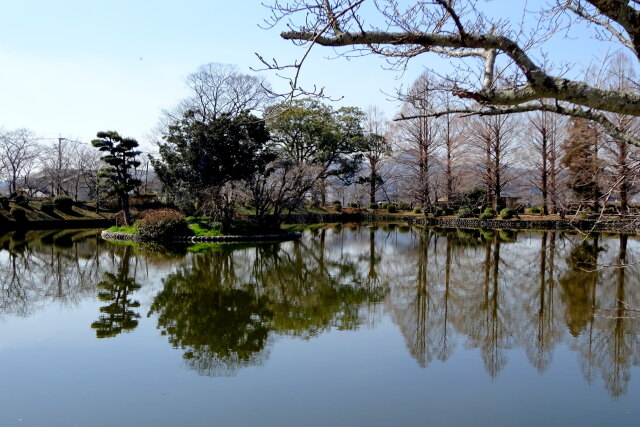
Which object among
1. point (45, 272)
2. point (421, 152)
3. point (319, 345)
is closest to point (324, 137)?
point (421, 152)

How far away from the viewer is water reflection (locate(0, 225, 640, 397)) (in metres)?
6.20

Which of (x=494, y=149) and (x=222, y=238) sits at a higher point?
(x=494, y=149)

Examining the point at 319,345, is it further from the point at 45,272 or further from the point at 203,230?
the point at 203,230

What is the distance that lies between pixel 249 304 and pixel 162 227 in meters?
11.3

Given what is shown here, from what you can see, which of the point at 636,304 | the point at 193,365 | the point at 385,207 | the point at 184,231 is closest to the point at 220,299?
the point at 193,365

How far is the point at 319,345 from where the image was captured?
627cm

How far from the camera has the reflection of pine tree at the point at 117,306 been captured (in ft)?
23.4

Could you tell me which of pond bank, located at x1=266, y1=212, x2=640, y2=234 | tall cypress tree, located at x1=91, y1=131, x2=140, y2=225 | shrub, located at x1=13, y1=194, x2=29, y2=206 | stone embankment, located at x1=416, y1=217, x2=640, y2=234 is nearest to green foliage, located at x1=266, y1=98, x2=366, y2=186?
pond bank, located at x1=266, y1=212, x2=640, y2=234

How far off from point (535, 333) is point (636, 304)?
2675mm

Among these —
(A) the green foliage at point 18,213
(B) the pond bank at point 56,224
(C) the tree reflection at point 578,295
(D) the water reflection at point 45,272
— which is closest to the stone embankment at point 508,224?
(C) the tree reflection at point 578,295

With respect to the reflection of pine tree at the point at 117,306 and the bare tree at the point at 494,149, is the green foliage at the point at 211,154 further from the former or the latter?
the bare tree at the point at 494,149

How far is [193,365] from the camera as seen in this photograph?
5.55 metres

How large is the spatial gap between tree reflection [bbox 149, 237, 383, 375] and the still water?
4 cm

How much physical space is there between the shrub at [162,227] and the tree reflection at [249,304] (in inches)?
215
